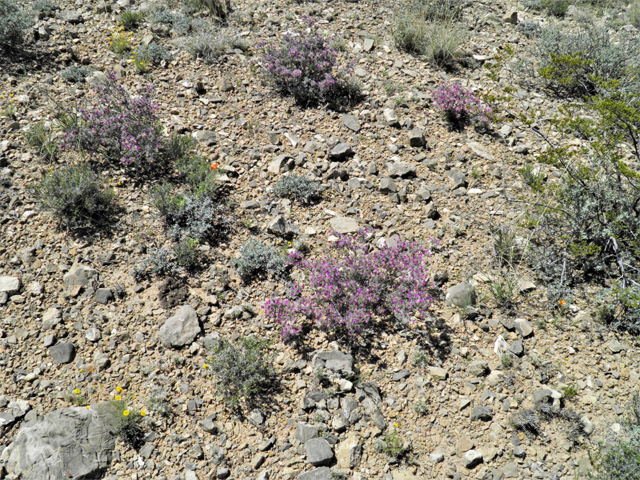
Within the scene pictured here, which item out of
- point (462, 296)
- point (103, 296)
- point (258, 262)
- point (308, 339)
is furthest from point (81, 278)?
point (462, 296)

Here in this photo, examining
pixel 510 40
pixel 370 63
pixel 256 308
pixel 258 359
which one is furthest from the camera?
pixel 510 40

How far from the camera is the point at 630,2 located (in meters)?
8.83

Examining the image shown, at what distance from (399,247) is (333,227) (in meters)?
0.87

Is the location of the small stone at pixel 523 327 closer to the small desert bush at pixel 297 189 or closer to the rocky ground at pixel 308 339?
the rocky ground at pixel 308 339

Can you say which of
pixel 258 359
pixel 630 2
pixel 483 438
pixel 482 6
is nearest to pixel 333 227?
pixel 258 359

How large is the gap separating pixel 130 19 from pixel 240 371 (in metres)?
6.64

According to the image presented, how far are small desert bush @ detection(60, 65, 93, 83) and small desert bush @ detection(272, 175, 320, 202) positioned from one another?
3.65m

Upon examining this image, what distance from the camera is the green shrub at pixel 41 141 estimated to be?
17.9ft

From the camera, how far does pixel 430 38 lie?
7.23 metres

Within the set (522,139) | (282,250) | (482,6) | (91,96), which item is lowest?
(282,250)

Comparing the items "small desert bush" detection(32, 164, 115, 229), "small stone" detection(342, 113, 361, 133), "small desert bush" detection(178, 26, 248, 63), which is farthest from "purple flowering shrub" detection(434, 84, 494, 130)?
"small desert bush" detection(32, 164, 115, 229)

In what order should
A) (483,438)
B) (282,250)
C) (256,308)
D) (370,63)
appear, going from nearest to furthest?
(483,438)
(256,308)
(282,250)
(370,63)

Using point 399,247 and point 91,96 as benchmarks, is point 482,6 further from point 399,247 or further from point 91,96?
point 91,96

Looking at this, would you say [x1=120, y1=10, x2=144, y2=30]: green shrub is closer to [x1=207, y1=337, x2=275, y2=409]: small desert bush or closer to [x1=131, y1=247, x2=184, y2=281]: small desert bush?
[x1=131, y1=247, x2=184, y2=281]: small desert bush
